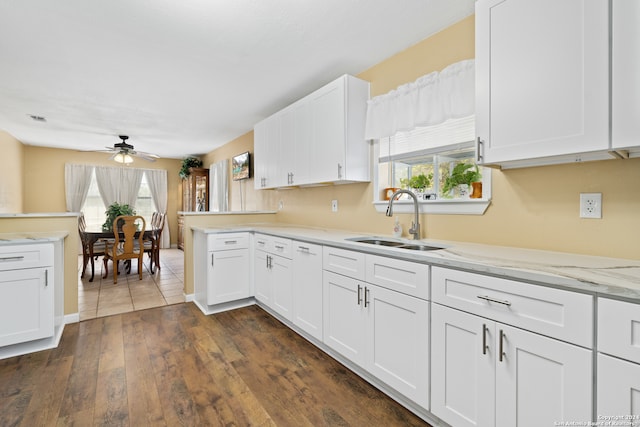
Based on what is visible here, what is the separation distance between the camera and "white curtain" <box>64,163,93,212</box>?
6.69 meters

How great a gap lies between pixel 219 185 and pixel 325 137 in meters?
4.14

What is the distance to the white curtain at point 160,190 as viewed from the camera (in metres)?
7.73

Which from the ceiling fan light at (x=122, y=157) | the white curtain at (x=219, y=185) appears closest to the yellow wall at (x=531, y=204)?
the white curtain at (x=219, y=185)

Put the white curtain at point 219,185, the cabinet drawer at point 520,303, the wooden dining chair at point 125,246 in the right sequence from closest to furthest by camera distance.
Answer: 1. the cabinet drawer at point 520,303
2. the wooden dining chair at point 125,246
3. the white curtain at point 219,185

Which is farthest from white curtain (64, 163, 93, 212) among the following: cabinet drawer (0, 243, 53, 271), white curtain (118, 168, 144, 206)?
cabinet drawer (0, 243, 53, 271)

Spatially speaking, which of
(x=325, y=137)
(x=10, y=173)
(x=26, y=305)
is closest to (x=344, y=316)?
(x=325, y=137)

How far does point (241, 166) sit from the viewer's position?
209 inches

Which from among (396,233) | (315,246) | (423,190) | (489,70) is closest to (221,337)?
(315,246)

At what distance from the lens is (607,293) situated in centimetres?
99

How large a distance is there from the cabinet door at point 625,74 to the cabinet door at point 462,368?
36.2 inches

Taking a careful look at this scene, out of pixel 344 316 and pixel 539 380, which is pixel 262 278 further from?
pixel 539 380

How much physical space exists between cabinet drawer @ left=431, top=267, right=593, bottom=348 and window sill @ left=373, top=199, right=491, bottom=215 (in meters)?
0.74

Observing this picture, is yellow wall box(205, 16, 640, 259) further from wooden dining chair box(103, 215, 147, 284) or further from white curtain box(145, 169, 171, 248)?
white curtain box(145, 169, 171, 248)

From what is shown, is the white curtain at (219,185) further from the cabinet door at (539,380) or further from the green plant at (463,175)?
the cabinet door at (539,380)
